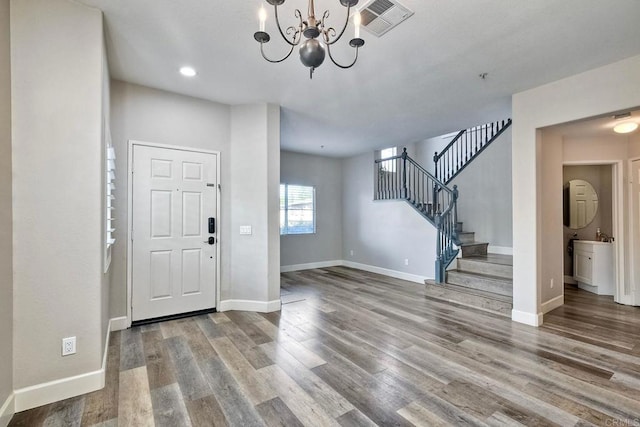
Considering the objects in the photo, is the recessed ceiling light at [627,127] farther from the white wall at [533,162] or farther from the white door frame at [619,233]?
the white wall at [533,162]

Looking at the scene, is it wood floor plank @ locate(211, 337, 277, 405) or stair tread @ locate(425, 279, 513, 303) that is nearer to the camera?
wood floor plank @ locate(211, 337, 277, 405)

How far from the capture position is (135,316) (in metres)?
3.54

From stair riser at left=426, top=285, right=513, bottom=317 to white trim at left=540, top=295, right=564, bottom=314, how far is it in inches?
16.4

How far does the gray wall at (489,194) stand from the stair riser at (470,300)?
2.02 metres

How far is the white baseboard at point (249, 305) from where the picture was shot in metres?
4.07

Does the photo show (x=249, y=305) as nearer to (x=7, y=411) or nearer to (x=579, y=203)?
A: (x=7, y=411)

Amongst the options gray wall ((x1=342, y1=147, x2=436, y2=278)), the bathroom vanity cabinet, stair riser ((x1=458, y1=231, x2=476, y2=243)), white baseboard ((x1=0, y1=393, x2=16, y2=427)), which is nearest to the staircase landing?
stair riser ((x1=458, y1=231, x2=476, y2=243))

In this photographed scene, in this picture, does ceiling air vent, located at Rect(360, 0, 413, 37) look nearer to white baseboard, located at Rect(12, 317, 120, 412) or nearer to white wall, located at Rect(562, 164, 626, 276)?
white baseboard, located at Rect(12, 317, 120, 412)

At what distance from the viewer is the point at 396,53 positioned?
2805mm

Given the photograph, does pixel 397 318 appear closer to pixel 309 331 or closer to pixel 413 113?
pixel 309 331

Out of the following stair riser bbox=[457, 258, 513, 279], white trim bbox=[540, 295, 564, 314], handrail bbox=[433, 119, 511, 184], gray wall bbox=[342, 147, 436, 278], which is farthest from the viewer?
handrail bbox=[433, 119, 511, 184]

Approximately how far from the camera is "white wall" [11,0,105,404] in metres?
2.04

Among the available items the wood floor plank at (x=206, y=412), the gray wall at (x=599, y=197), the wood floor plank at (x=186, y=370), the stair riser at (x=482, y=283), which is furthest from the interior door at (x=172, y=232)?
the gray wall at (x=599, y=197)

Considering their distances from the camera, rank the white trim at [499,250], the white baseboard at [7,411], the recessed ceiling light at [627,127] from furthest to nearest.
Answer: the white trim at [499,250] < the recessed ceiling light at [627,127] < the white baseboard at [7,411]
